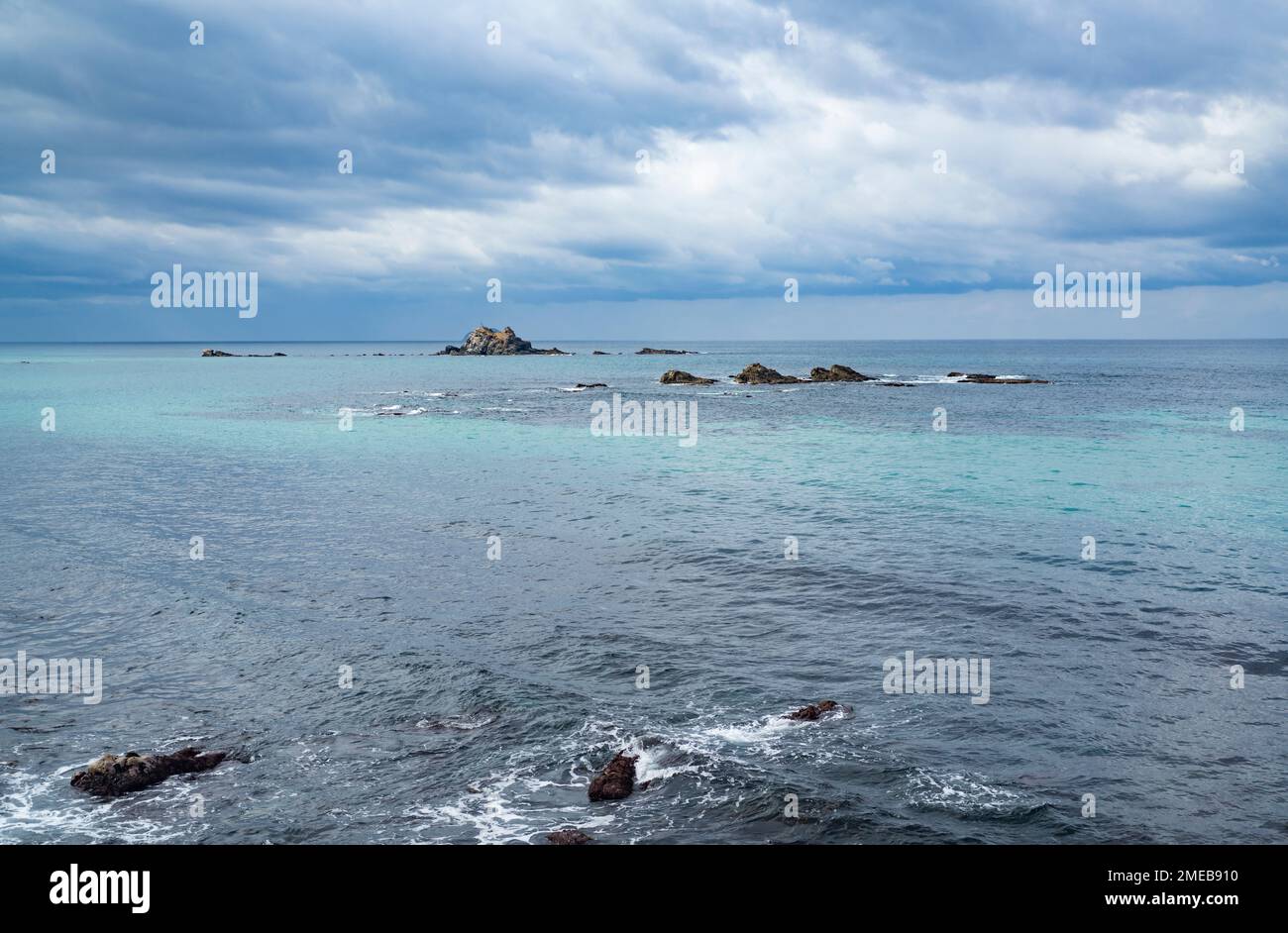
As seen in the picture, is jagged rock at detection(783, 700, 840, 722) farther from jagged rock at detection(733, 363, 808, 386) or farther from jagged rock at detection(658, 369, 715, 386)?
jagged rock at detection(658, 369, 715, 386)

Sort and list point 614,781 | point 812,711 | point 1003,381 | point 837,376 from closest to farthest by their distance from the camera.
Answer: point 614,781 → point 812,711 → point 1003,381 → point 837,376

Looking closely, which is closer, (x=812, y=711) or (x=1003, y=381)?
(x=812, y=711)

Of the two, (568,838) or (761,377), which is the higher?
(761,377)

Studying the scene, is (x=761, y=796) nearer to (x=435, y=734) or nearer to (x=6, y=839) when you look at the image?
(x=435, y=734)

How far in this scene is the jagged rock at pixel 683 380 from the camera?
411 ft

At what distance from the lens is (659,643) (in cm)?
2220

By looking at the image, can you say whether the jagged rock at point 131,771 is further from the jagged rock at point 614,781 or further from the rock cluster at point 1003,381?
the rock cluster at point 1003,381

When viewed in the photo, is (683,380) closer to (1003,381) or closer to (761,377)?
(761,377)

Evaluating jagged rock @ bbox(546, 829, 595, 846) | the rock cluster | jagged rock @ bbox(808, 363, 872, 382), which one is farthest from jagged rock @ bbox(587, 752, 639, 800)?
the rock cluster

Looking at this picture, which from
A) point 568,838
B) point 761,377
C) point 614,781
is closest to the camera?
point 568,838

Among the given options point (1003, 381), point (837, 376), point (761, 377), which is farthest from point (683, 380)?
point (1003, 381)

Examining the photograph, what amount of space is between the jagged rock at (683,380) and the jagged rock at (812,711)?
107250 mm

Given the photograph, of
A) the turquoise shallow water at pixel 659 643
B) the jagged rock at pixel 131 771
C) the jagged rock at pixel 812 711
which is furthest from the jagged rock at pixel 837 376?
the jagged rock at pixel 131 771

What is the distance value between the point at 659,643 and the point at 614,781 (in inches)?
287
